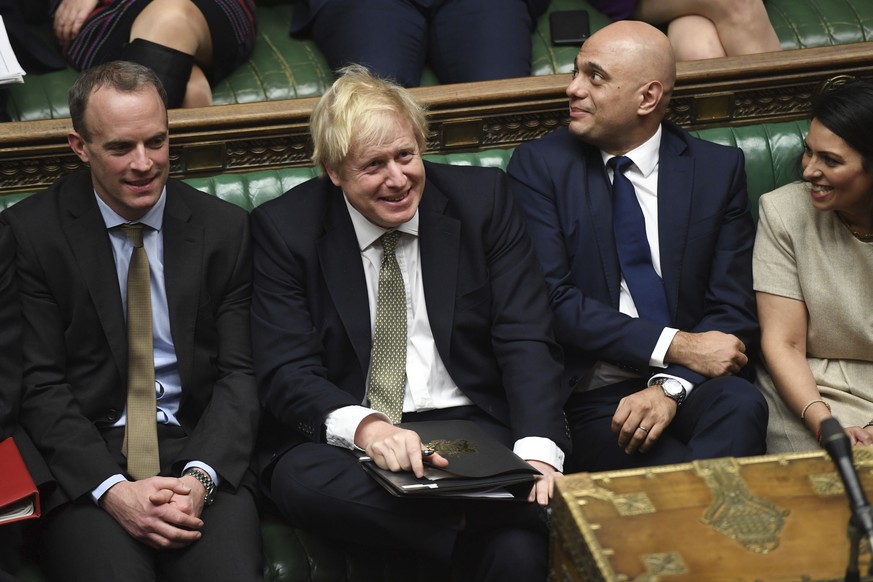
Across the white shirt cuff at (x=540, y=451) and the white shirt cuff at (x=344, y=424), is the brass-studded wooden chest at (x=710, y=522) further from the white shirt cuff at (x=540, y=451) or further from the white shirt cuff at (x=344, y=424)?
the white shirt cuff at (x=344, y=424)

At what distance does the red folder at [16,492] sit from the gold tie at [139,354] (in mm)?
248

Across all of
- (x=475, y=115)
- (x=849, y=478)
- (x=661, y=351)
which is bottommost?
(x=661, y=351)

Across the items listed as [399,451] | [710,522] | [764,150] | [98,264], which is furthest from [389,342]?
[764,150]

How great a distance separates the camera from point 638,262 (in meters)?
2.95

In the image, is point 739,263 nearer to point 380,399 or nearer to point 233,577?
point 380,399

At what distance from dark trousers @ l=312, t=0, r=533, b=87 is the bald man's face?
0.50 metres

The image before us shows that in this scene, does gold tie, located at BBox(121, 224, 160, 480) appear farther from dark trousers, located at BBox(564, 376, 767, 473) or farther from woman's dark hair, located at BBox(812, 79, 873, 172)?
woman's dark hair, located at BBox(812, 79, 873, 172)

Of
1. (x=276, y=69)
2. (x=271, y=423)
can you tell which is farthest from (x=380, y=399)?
(x=276, y=69)

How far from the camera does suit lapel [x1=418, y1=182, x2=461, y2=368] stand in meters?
2.73

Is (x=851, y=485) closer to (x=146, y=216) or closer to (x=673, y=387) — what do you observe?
(x=673, y=387)

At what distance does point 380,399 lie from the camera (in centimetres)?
273

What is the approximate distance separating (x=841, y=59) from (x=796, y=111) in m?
0.18

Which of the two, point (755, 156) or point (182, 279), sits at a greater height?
point (755, 156)

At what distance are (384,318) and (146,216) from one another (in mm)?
552
